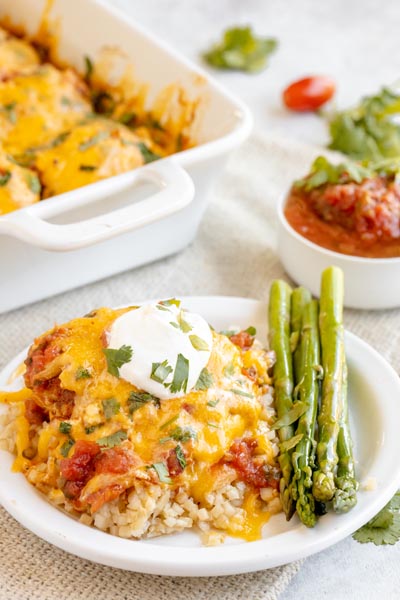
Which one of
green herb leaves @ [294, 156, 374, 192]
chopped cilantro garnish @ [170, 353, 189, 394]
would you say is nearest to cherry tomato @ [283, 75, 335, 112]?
green herb leaves @ [294, 156, 374, 192]

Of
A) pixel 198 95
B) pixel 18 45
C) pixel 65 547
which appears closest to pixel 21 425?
pixel 65 547

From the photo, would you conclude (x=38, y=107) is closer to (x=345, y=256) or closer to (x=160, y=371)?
(x=345, y=256)

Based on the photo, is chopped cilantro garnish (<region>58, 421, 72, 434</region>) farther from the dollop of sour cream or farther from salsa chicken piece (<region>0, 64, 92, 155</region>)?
salsa chicken piece (<region>0, 64, 92, 155</region>)

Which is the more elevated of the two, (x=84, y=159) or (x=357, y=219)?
(x=357, y=219)

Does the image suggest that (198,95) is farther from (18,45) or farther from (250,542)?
(250,542)

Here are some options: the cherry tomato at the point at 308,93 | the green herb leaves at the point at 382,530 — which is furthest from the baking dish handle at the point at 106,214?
the cherry tomato at the point at 308,93

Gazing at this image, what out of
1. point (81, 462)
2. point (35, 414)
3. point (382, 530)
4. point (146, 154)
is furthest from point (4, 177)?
point (382, 530)
